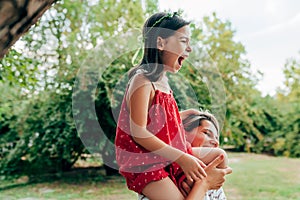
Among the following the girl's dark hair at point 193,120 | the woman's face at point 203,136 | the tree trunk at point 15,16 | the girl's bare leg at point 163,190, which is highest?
the tree trunk at point 15,16

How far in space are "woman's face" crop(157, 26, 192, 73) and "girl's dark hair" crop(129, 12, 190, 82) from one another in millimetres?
12

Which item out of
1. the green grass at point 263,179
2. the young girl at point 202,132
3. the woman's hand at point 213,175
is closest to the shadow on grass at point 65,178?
the green grass at point 263,179

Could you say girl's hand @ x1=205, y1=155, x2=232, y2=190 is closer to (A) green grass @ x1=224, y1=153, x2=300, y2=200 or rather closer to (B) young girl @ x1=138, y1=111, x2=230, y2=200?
(B) young girl @ x1=138, y1=111, x2=230, y2=200

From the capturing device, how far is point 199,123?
135 centimetres

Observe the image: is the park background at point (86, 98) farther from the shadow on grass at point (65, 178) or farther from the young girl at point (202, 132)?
the young girl at point (202, 132)

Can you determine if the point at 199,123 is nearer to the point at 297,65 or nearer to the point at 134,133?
the point at 134,133

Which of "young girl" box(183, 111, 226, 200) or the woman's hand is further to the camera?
"young girl" box(183, 111, 226, 200)

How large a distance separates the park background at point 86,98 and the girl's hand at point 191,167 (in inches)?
76.4

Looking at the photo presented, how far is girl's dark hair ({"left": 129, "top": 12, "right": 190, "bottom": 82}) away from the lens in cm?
115

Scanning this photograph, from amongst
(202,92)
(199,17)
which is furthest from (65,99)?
(199,17)

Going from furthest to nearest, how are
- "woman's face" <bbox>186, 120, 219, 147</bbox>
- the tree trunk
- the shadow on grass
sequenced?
the shadow on grass → "woman's face" <bbox>186, 120, 219, 147</bbox> → the tree trunk

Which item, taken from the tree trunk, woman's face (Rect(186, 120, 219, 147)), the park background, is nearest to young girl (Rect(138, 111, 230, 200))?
woman's face (Rect(186, 120, 219, 147))

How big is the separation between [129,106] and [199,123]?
0.34 m

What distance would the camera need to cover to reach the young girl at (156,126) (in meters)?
1.05
